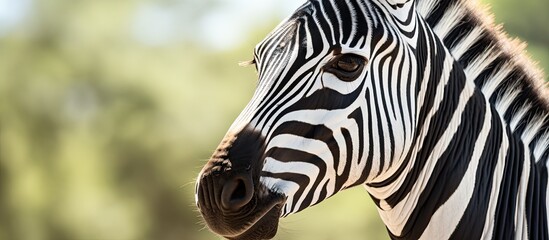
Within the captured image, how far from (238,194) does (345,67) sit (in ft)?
2.09

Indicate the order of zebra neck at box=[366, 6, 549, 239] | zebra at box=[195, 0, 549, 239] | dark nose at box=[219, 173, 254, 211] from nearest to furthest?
1. dark nose at box=[219, 173, 254, 211]
2. zebra at box=[195, 0, 549, 239]
3. zebra neck at box=[366, 6, 549, 239]

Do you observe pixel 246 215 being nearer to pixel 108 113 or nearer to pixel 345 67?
pixel 345 67

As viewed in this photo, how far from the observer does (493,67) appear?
366 cm

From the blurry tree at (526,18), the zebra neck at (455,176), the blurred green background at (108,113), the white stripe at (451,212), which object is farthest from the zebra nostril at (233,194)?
the blurred green background at (108,113)

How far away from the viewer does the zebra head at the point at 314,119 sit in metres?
2.96

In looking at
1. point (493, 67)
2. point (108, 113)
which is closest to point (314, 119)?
point (493, 67)

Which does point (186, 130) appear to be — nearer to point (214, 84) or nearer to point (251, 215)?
point (214, 84)

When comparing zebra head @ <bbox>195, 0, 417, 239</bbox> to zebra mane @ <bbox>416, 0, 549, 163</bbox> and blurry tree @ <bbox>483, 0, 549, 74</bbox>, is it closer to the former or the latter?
zebra mane @ <bbox>416, 0, 549, 163</bbox>

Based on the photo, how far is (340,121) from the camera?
10.2 feet

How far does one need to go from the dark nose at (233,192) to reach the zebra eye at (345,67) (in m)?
0.54

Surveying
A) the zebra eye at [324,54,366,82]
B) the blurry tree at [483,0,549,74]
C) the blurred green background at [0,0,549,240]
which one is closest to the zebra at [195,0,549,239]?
the zebra eye at [324,54,366,82]

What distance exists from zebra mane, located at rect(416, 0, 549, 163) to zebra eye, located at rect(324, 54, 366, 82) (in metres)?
0.66

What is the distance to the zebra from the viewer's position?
3.01 metres

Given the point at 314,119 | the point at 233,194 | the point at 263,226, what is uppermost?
the point at 314,119
